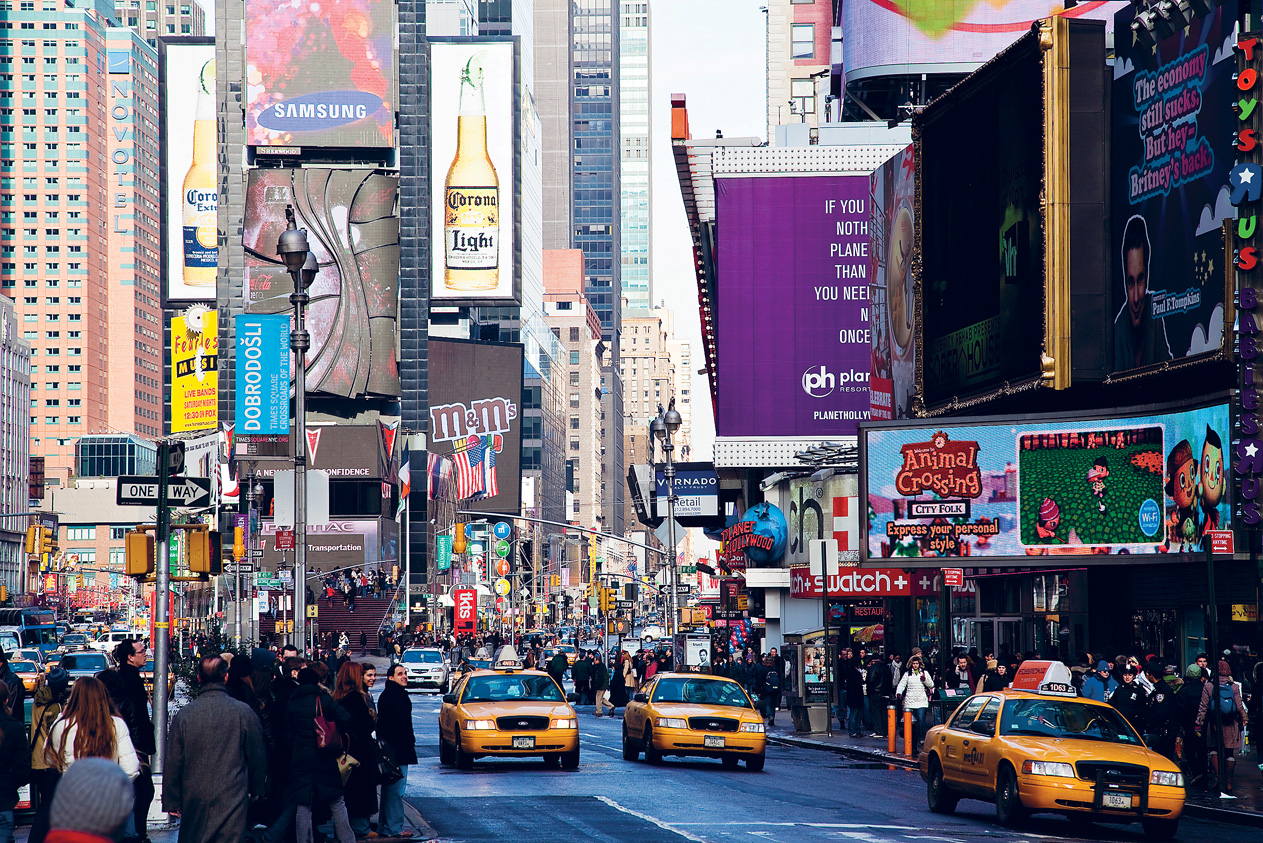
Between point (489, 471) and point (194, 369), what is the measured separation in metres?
29.4

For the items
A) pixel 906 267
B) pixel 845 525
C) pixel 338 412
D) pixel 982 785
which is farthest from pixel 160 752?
pixel 338 412

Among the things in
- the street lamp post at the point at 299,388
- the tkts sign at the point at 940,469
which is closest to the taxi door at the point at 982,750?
the street lamp post at the point at 299,388

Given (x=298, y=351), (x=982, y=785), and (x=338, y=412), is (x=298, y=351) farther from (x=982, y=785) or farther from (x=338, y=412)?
(x=338, y=412)

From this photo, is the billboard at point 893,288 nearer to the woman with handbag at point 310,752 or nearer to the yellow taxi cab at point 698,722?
the yellow taxi cab at point 698,722

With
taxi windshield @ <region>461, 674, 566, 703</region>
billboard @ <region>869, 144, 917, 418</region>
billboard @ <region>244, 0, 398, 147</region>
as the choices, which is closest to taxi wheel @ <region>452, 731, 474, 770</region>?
taxi windshield @ <region>461, 674, 566, 703</region>

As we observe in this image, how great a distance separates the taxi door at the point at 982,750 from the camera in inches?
745

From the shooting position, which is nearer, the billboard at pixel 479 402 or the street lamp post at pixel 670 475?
the street lamp post at pixel 670 475

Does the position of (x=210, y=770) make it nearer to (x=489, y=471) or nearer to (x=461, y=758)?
(x=461, y=758)

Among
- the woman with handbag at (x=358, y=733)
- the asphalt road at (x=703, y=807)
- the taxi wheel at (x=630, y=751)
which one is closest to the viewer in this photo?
the woman with handbag at (x=358, y=733)

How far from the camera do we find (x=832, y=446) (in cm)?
5834

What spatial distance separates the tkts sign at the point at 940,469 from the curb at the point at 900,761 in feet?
19.1

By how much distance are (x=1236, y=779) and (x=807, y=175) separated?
3837 centimetres

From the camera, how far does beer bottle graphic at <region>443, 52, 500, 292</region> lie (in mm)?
146375

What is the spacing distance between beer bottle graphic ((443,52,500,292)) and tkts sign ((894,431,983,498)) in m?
112
